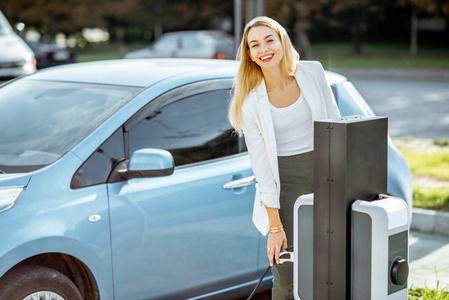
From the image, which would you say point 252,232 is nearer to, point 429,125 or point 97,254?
point 97,254

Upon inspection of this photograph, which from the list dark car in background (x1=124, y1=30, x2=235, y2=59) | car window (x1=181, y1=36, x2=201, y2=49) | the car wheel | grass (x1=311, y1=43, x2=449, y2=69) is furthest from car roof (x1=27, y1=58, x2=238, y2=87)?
car window (x1=181, y1=36, x2=201, y2=49)

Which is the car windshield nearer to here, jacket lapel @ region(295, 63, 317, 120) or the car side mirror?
the car side mirror

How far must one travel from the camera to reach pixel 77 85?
421cm

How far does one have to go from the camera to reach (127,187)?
361cm

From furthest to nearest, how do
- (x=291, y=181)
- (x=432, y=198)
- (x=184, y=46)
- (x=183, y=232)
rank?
(x=184, y=46) < (x=432, y=198) < (x=183, y=232) < (x=291, y=181)

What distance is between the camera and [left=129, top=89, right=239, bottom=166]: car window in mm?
3871

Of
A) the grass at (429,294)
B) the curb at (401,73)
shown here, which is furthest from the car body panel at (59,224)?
the curb at (401,73)

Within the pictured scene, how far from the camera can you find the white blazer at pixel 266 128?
10.4 feet

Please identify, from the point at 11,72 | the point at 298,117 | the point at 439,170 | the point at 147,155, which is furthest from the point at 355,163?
the point at 11,72

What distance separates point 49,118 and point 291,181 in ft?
5.02

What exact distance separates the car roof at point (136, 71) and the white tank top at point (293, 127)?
102 cm

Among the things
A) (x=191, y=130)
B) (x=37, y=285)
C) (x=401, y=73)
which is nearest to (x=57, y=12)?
(x=401, y=73)

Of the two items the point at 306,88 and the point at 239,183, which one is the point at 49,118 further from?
the point at 306,88

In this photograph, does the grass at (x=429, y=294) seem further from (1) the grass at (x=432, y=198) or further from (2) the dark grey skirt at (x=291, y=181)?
(1) the grass at (x=432, y=198)
